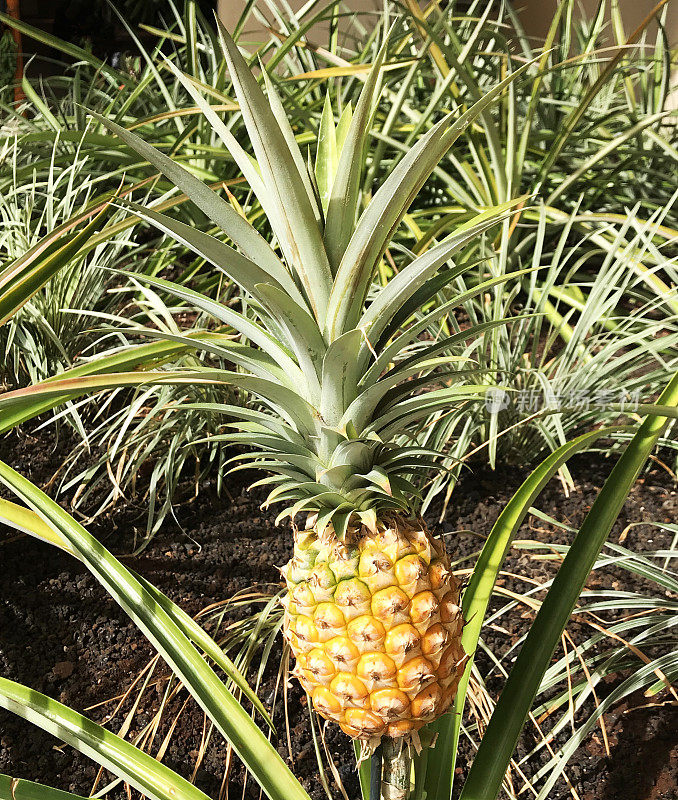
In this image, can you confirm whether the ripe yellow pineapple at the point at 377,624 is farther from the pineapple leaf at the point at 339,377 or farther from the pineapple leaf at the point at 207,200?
the pineapple leaf at the point at 207,200

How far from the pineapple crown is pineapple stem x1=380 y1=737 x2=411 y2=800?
245 millimetres

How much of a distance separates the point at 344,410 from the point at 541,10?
253cm

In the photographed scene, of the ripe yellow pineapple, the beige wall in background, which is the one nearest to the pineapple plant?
the ripe yellow pineapple

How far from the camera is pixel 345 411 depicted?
0.62m

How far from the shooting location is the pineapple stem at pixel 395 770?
68 centimetres

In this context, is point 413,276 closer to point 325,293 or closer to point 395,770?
point 325,293

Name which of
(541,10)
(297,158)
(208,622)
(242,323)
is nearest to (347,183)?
(297,158)

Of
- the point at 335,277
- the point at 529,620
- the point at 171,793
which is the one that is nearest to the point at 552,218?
the point at 529,620

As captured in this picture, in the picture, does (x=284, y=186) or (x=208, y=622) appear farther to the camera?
(x=208, y=622)

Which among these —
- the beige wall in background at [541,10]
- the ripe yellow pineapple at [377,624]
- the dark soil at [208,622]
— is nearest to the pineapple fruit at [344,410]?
the ripe yellow pineapple at [377,624]

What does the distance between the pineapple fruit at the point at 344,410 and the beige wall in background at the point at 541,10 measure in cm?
192

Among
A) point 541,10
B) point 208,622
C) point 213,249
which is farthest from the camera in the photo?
point 541,10

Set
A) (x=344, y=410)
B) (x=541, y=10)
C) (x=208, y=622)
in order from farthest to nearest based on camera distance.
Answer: (x=541, y=10) → (x=208, y=622) → (x=344, y=410)

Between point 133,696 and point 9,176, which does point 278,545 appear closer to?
point 133,696
